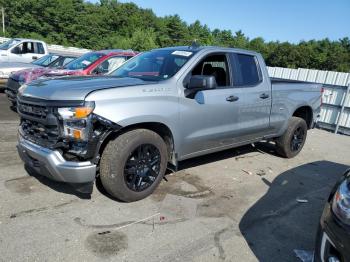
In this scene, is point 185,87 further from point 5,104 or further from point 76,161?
point 5,104

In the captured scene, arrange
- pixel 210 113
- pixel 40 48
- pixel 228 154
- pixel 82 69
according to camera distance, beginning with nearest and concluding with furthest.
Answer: pixel 210 113 < pixel 228 154 < pixel 82 69 < pixel 40 48

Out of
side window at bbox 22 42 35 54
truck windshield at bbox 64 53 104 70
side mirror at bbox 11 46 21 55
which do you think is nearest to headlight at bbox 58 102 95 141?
truck windshield at bbox 64 53 104 70

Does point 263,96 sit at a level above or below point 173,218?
above

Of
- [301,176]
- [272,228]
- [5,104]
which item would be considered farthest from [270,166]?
[5,104]

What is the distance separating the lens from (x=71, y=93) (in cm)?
363

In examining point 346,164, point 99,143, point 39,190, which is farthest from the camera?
point 346,164

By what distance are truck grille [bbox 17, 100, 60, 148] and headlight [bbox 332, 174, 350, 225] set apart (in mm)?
2657

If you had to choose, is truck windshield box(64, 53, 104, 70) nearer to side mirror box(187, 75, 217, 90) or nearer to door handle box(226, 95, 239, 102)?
door handle box(226, 95, 239, 102)

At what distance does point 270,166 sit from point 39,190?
152 inches

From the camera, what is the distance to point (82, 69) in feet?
29.0

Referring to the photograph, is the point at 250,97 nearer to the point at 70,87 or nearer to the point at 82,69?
the point at 70,87

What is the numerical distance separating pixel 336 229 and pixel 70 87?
113 inches

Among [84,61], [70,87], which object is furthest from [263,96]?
[84,61]

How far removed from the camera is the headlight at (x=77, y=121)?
3535 mm
